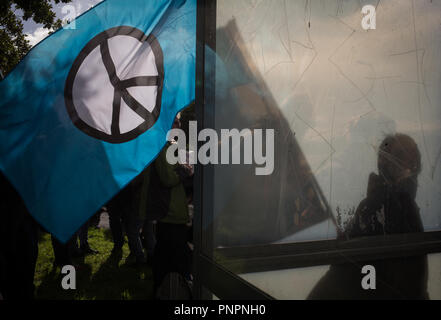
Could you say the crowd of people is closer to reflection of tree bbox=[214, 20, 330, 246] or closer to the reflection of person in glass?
reflection of tree bbox=[214, 20, 330, 246]

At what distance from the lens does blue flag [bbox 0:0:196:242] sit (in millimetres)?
2426

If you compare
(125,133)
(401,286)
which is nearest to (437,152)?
(401,286)

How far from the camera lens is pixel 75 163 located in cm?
245

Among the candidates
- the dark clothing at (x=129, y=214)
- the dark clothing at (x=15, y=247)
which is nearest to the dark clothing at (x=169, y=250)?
the dark clothing at (x=15, y=247)

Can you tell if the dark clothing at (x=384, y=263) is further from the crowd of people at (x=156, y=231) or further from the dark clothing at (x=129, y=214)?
the dark clothing at (x=129, y=214)

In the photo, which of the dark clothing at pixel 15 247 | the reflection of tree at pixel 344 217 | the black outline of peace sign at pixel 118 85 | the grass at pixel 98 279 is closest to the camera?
the reflection of tree at pixel 344 217

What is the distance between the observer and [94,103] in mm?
2604

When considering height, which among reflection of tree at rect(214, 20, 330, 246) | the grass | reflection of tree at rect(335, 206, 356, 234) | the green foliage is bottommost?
the grass

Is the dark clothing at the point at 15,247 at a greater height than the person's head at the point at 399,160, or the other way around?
the person's head at the point at 399,160

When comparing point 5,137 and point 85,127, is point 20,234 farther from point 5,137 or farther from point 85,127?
point 85,127

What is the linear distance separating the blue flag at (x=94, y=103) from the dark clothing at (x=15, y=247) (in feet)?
2.24

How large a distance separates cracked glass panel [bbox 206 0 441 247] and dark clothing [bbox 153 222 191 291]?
1.62 m

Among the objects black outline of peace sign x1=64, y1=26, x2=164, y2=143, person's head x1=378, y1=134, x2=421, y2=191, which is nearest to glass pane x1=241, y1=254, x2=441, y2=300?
person's head x1=378, y1=134, x2=421, y2=191

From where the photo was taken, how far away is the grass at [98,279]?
4219mm
